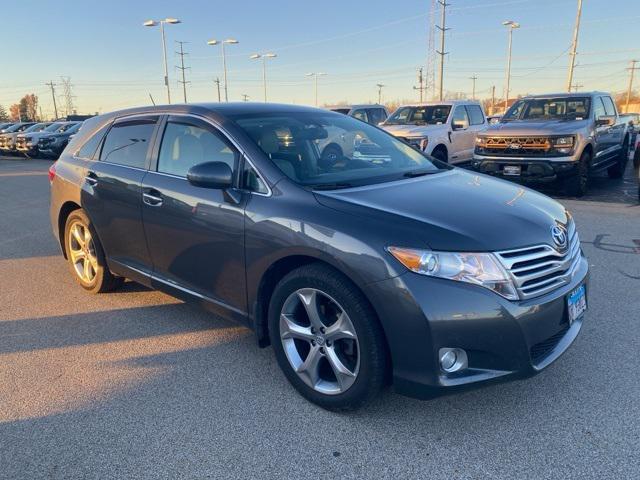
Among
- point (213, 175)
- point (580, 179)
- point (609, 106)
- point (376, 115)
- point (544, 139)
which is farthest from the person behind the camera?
point (376, 115)

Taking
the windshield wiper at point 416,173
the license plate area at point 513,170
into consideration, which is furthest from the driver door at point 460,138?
the windshield wiper at point 416,173

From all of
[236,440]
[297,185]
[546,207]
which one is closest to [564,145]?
[546,207]

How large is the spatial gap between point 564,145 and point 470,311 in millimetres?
7989

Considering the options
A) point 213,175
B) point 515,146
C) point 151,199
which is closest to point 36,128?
point 515,146

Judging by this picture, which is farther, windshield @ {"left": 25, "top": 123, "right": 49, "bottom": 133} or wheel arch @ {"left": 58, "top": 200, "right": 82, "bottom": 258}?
windshield @ {"left": 25, "top": 123, "right": 49, "bottom": 133}

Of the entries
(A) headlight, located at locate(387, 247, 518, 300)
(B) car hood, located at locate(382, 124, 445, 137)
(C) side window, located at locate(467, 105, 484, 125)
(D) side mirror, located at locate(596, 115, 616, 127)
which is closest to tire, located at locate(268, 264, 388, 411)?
(A) headlight, located at locate(387, 247, 518, 300)

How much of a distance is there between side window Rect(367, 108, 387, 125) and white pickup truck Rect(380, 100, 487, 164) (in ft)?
6.81

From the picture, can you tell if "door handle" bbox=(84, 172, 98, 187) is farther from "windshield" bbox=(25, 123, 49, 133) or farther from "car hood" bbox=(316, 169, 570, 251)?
"windshield" bbox=(25, 123, 49, 133)

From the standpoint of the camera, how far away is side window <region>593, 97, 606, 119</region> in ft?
32.9

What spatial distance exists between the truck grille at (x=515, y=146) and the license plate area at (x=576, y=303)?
23.2ft

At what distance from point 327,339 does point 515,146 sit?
8.07 meters

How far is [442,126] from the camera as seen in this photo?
12031 mm

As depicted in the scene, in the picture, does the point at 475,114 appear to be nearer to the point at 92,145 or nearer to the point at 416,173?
the point at 416,173

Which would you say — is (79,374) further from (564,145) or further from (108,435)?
(564,145)
